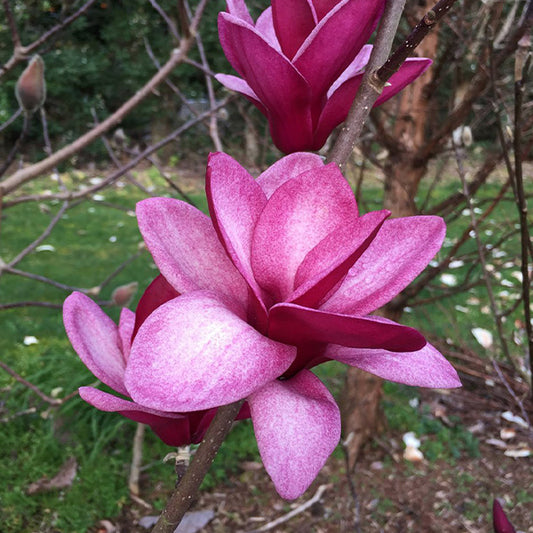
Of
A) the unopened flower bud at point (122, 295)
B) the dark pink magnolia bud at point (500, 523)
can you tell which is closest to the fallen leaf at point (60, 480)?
the unopened flower bud at point (122, 295)

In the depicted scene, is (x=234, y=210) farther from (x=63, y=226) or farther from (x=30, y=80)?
(x=63, y=226)

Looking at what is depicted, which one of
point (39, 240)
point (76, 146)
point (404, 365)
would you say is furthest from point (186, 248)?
point (39, 240)

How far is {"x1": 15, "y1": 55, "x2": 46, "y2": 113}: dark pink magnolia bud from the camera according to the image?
859 millimetres

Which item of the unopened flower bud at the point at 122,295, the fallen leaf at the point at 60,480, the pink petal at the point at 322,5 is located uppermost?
the pink petal at the point at 322,5

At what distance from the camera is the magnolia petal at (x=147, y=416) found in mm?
359

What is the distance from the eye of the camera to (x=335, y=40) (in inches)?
15.5

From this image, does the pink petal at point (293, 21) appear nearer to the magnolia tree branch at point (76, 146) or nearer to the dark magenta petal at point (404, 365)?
the dark magenta petal at point (404, 365)

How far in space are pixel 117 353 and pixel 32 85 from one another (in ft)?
1.95

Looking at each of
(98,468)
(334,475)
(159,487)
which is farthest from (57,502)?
(334,475)

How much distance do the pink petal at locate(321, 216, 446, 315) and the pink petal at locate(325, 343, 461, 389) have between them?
3 centimetres

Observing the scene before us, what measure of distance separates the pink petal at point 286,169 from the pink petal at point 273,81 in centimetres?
5

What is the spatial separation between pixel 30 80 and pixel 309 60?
0.61m

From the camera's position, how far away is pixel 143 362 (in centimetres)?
29

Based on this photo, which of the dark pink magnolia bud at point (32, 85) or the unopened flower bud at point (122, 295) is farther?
the unopened flower bud at point (122, 295)
